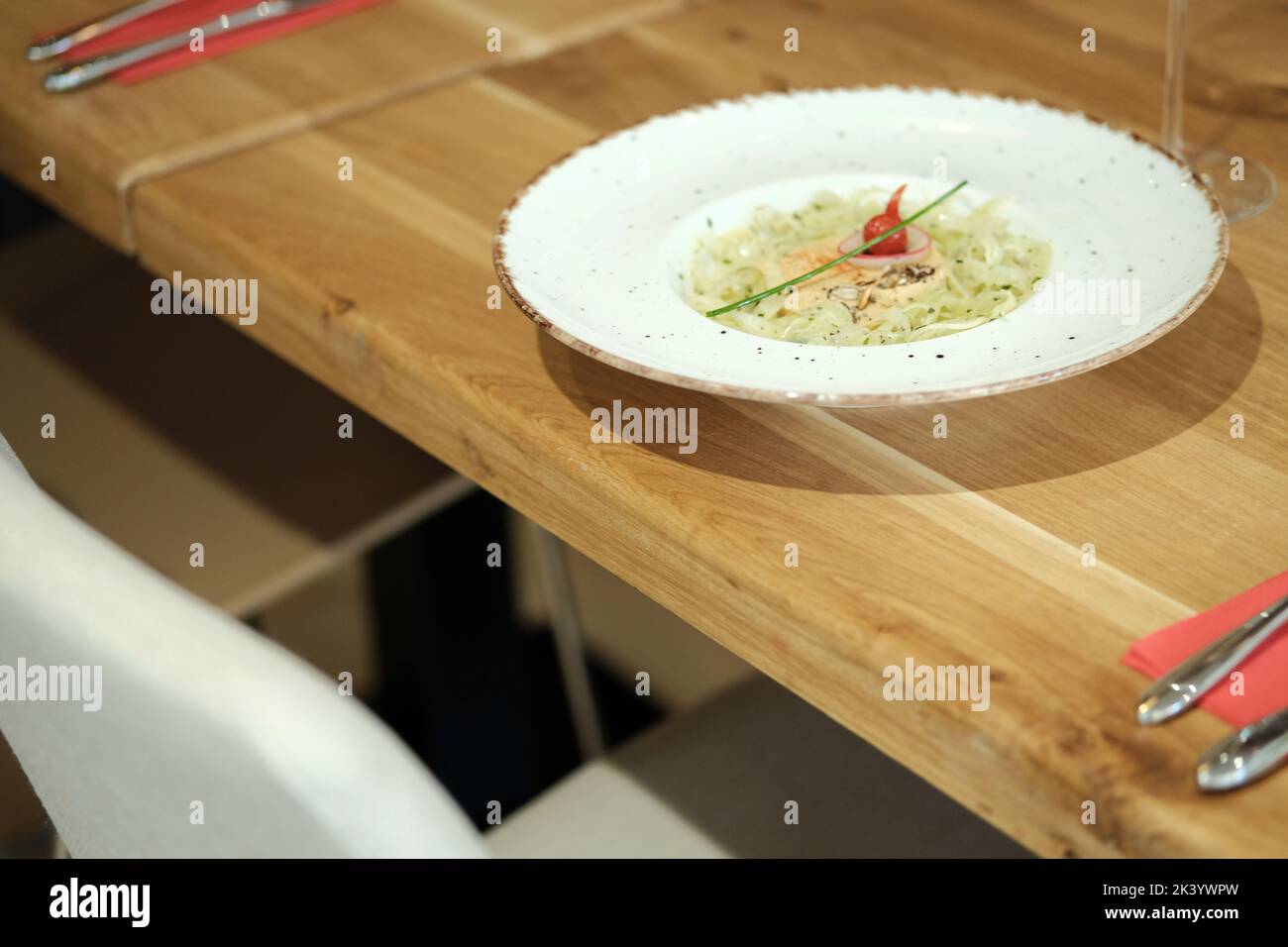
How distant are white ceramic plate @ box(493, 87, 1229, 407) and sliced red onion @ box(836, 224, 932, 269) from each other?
0.07 metres

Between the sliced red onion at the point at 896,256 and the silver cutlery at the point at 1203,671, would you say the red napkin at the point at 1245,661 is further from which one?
the sliced red onion at the point at 896,256

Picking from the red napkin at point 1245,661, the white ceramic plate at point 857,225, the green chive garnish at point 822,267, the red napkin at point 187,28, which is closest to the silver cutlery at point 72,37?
the red napkin at point 187,28

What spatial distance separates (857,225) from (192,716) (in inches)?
22.0

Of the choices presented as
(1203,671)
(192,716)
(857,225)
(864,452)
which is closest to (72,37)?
(857,225)

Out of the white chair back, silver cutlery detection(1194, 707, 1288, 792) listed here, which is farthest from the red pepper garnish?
the white chair back

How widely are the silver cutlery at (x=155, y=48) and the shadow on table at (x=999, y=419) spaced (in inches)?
22.4

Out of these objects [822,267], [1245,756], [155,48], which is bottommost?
[1245,756]

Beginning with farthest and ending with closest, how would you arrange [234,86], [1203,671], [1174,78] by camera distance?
[234,86] → [1174,78] → [1203,671]

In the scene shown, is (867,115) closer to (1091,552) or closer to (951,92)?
(951,92)

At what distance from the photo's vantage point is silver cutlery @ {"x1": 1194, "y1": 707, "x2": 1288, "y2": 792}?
0.57 m

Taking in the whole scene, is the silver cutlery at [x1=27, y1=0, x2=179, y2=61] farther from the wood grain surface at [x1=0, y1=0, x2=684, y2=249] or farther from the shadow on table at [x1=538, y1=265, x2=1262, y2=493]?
the shadow on table at [x1=538, y1=265, x2=1262, y2=493]

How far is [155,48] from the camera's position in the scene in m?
1.24

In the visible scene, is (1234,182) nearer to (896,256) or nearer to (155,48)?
(896,256)
